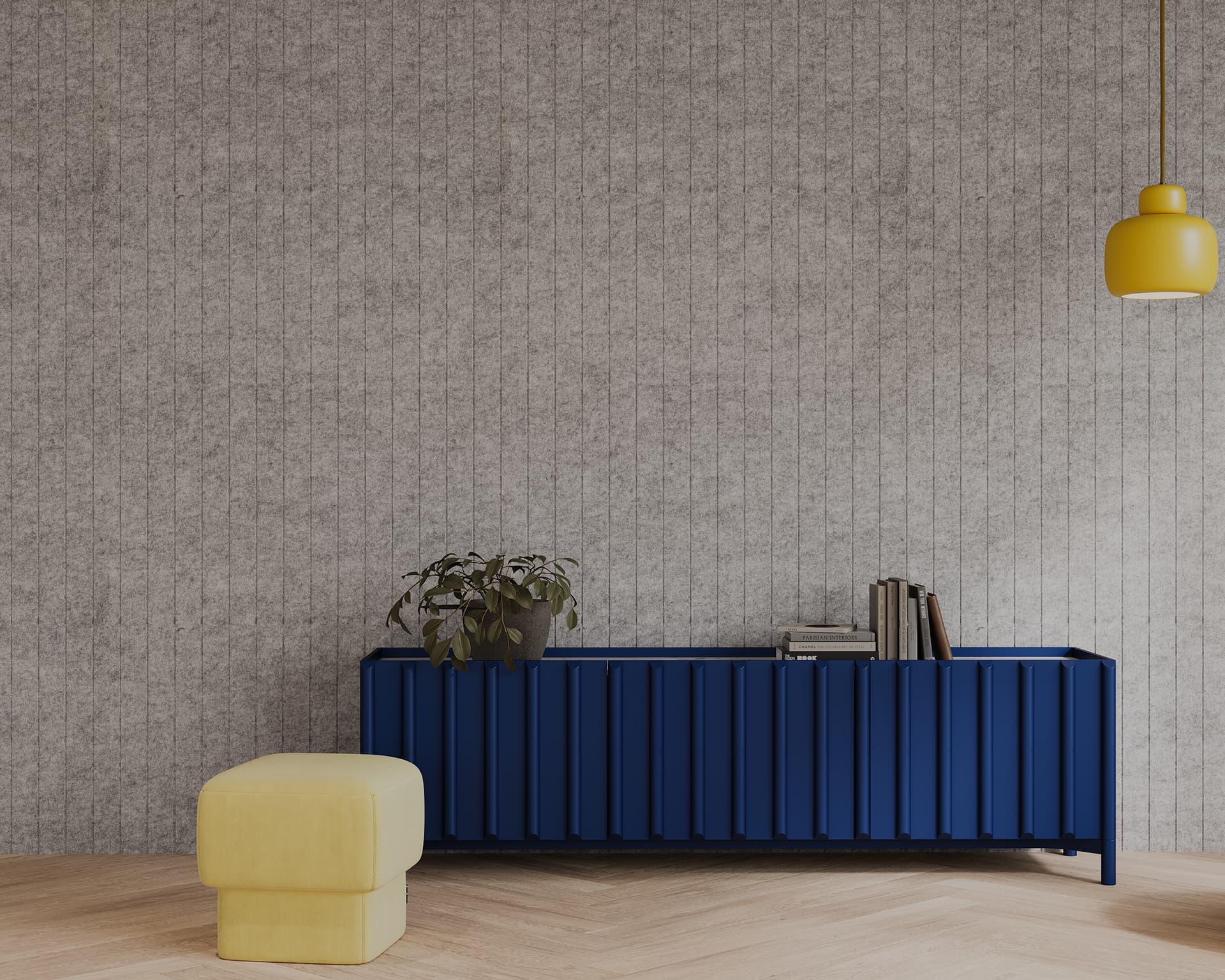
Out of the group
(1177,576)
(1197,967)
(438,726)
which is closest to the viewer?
(1197,967)

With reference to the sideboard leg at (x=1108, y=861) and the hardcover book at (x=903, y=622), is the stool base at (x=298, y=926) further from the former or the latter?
the sideboard leg at (x=1108, y=861)

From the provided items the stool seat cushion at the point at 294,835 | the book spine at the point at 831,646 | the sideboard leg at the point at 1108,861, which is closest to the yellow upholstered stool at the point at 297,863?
the stool seat cushion at the point at 294,835

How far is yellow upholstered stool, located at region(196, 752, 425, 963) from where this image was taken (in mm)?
2383

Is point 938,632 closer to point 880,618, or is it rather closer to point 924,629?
point 924,629

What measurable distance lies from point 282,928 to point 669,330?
2002mm

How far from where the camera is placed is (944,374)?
340cm

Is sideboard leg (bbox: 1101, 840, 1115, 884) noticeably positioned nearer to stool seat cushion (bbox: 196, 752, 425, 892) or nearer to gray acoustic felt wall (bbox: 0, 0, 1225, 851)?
gray acoustic felt wall (bbox: 0, 0, 1225, 851)

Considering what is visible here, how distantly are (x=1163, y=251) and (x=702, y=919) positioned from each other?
78.6 inches

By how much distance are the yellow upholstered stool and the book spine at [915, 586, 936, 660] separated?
154 centimetres

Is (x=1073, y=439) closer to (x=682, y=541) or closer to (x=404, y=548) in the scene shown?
(x=682, y=541)

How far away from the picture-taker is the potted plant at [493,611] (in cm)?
299

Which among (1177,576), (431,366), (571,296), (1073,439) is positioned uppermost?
(571,296)

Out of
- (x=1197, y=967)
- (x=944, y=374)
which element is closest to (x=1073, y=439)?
(x=944, y=374)

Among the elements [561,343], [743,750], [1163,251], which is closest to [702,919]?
[743,750]
